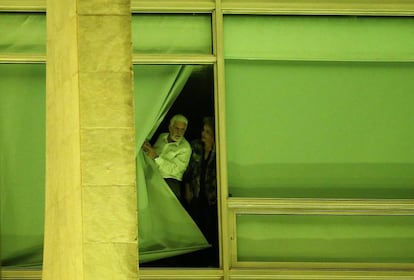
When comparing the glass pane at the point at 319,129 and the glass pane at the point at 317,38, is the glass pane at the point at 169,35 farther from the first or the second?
the glass pane at the point at 319,129

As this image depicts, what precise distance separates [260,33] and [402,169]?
1848 mm

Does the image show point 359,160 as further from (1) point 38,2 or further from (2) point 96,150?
(2) point 96,150

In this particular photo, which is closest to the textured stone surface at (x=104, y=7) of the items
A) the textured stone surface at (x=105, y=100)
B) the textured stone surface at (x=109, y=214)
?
the textured stone surface at (x=105, y=100)

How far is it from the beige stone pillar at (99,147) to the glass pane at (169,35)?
12.8 feet

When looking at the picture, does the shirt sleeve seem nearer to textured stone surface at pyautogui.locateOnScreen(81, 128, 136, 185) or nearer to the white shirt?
the white shirt

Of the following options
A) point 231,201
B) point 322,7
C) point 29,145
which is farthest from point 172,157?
point 322,7

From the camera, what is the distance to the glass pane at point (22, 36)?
10500 millimetres

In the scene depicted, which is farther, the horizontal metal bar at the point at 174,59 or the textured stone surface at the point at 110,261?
the horizontal metal bar at the point at 174,59

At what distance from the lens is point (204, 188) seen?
10.5 metres

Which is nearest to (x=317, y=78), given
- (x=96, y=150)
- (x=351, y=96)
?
(x=351, y=96)

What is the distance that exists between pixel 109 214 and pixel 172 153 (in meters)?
3.93

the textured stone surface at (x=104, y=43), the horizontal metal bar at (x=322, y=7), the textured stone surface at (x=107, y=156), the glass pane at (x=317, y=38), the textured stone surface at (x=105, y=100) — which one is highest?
the horizontal metal bar at (x=322, y=7)

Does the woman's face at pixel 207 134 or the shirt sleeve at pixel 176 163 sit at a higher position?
the woman's face at pixel 207 134

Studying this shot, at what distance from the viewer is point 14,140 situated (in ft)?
34.3
